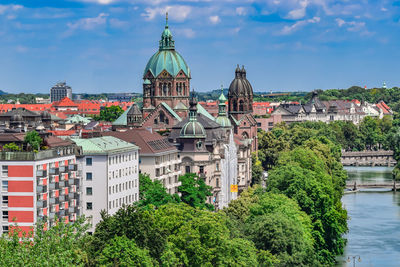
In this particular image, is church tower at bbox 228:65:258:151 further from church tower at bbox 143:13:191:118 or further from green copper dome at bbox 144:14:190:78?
green copper dome at bbox 144:14:190:78

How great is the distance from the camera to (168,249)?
230 ft

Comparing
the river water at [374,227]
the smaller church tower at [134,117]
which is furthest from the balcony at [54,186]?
the smaller church tower at [134,117]

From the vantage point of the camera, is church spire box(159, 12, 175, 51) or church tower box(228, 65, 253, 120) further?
A: church tower box(228, 65, 253, 120)

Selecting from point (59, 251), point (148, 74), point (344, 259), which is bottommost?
point (344, 259)

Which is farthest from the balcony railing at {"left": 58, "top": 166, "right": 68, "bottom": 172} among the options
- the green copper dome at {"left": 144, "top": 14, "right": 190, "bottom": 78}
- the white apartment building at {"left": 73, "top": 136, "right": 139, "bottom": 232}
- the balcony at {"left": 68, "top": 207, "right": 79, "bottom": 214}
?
the green copper dome at {"left": 144, "top": 14, "right": 190, "bottom": 78}

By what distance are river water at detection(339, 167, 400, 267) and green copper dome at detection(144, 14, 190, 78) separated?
30.8 m

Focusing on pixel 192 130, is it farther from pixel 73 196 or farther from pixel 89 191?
pixel 73 196

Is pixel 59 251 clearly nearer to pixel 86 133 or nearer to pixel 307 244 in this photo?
pixel 307 244

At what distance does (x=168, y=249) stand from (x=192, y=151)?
5093cm

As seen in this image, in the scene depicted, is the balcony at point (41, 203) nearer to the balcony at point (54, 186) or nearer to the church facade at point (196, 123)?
the balcony at point (54, 186)

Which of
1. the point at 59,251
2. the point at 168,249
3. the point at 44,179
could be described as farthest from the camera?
the point at 44,179

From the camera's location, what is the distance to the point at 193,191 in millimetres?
113750

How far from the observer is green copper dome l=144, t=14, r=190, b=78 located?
15725cm

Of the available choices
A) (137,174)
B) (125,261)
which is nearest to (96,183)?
(137,174)
